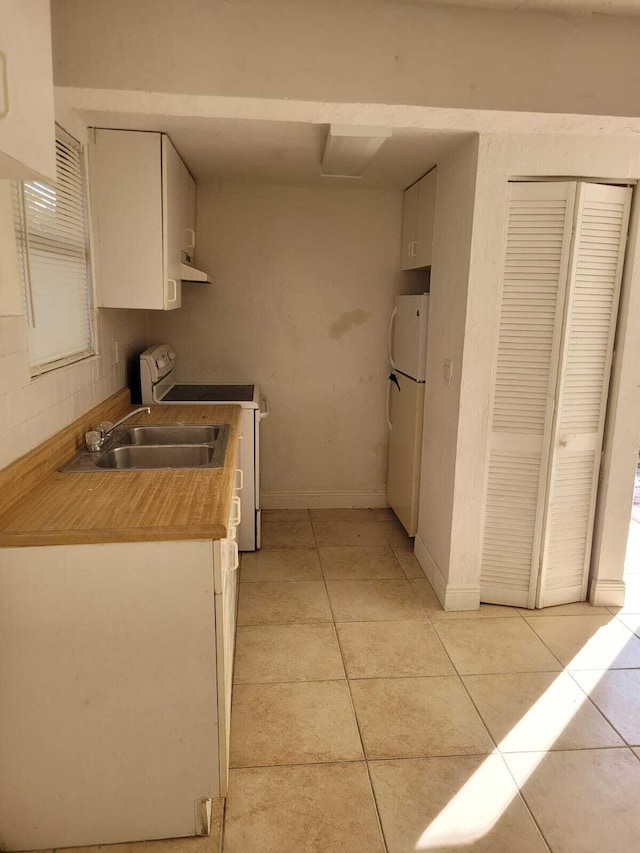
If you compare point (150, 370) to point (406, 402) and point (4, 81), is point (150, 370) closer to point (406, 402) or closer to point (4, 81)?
point (406, 402)

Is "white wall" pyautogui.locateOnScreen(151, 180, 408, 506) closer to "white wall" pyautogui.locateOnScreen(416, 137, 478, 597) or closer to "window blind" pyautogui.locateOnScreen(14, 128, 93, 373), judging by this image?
"white wall" pyautogui.locateOnScreen(416, 137, 478, 597)

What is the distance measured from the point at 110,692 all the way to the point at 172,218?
6.99 feet

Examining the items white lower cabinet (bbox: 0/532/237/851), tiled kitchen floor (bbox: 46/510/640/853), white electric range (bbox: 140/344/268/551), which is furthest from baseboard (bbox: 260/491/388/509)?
white lower cabinet (bbox: 0/532/237/851)

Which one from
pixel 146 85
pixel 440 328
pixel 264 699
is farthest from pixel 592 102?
pixel 264 699

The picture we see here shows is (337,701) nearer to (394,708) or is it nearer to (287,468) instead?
(394,708)

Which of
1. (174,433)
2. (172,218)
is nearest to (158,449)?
(174,433)

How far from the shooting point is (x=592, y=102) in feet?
7.55

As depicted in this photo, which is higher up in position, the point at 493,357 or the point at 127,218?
the point at 127,218

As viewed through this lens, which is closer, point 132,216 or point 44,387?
point 44,387

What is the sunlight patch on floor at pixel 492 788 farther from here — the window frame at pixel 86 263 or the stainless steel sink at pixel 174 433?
the window frame at pixel 86 263

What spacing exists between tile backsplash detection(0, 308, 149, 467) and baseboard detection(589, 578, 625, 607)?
8.67ft

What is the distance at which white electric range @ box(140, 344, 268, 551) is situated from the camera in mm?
3312

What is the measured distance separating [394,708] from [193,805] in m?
0.86

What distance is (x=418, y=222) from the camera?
357 centimetres
